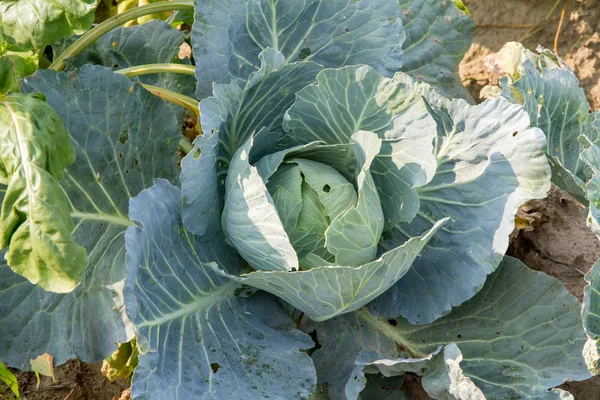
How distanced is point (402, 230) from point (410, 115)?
0.42m

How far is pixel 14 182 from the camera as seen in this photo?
1785 millimetres

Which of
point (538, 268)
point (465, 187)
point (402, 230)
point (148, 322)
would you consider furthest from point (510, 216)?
point (148, 322)

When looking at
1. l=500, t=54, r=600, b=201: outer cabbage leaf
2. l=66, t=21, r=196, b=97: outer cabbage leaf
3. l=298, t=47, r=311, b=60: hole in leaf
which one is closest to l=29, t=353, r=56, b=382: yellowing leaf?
l=66, t=21, r=196, b=97: outer cabbage leaf

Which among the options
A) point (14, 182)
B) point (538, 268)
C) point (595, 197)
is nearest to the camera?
point (14, 182)

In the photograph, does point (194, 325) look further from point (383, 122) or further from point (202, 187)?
point (383, 122)

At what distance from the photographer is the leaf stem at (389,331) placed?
2.23 m

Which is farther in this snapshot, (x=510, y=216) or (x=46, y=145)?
(x=510, y=216)

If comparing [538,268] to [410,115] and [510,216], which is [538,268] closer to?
[510,216]

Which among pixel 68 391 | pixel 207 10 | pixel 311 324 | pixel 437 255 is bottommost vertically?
pixel 68 391

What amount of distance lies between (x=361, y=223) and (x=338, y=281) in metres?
0.18

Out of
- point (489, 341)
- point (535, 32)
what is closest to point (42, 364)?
point (489, 341)

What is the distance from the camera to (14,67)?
6.60 feet

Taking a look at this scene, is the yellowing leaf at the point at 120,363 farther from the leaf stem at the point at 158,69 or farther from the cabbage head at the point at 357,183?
the leaf stem at the point at 158,69

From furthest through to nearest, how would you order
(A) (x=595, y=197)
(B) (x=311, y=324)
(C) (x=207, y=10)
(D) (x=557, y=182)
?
1. (D) (x=557, y=182)
2. (B) (x=311, y=324)
3. (C) (x=207, y=10)
4. (A) (x=595, y=197)
